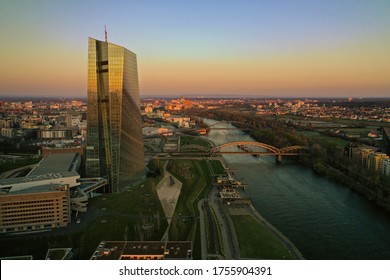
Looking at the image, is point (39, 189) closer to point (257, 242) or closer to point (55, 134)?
point (257, 242)

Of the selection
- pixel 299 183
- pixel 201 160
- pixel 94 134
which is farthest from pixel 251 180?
pixel 94 134

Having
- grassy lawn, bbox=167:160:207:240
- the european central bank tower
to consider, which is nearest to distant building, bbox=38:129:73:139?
grassy lawn, bbox=167:160:207:240

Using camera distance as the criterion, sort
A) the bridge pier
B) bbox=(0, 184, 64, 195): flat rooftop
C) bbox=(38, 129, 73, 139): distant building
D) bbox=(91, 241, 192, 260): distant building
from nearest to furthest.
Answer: bbox=(91, 241, 192, 260): distant building, bbox=(0, 184, 64, 195): flat rooftop, the bridge pier, bbox=(38, 129, 73, 139): distant building

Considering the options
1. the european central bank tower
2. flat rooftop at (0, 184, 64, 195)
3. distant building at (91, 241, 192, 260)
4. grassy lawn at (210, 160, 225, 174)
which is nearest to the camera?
distant building at (91, 241, 192, 260)

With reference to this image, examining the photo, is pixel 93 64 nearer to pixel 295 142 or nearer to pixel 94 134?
pixel 94 134

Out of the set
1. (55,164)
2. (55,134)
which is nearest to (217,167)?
(55,164)

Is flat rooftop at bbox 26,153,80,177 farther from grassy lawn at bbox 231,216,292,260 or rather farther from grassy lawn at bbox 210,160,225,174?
grassy lawn at bbox 231,216,292,260

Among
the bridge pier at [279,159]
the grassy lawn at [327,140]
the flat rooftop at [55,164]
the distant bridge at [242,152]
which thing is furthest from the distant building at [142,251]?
the grassy lawn at [327,140]
